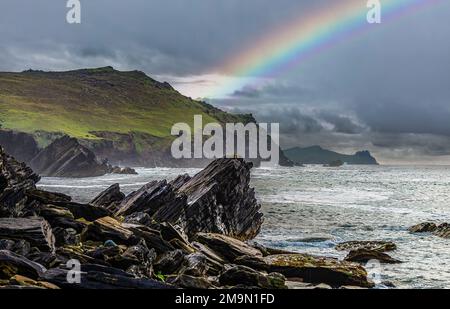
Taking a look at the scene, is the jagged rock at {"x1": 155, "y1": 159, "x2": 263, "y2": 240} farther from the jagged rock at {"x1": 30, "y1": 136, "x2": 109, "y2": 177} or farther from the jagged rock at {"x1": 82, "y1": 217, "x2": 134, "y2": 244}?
the jagged rock at {"x1": 30, "y1": 136, "x2": 109, "y2": 177}

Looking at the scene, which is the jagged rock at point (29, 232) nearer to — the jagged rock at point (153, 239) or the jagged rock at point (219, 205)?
the jagged rock at point (153, 239)

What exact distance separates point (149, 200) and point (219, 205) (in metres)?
10.3

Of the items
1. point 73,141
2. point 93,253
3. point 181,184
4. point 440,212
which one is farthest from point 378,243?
point 73,141

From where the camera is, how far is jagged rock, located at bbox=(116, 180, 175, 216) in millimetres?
41438

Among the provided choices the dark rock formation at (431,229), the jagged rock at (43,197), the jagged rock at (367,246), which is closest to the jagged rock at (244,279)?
the jagged rock at (43,197)

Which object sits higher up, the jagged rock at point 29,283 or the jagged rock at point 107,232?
the jagged rock at point 107,232

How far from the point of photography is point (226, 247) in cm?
3488

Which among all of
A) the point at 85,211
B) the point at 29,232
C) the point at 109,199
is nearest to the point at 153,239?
the point at 85,211

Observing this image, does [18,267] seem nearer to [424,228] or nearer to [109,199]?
[109,199]

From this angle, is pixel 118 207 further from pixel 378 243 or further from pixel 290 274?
pixel 378 243

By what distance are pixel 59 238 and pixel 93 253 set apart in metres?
3.57

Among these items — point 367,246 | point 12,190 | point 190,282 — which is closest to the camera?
point 190,282

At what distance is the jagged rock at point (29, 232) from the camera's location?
25109 mm

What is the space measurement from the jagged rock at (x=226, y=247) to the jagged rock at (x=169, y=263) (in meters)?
6.20
